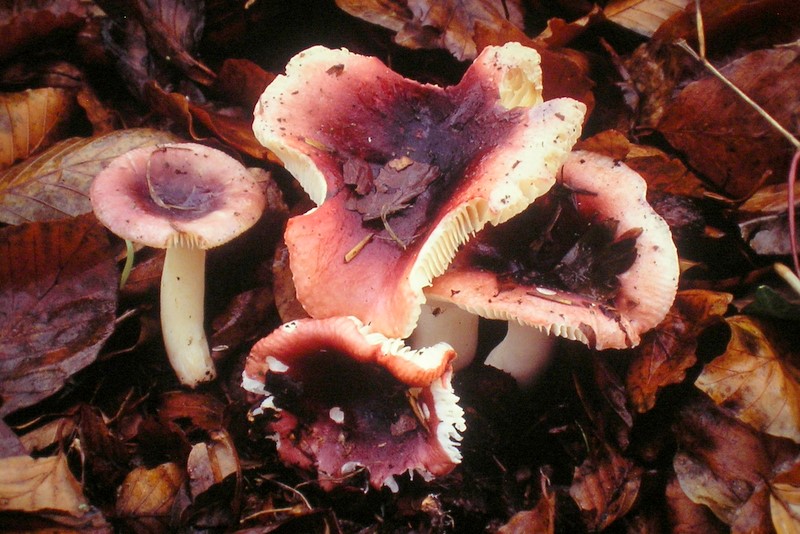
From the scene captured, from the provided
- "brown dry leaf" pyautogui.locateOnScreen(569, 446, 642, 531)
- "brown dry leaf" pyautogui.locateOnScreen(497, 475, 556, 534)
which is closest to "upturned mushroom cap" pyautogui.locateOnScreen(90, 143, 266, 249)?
"brown dry leaf" pyautogui.locateOnScreen(497, 475, 556, 534)

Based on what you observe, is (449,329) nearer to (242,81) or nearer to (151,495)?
(151,495)

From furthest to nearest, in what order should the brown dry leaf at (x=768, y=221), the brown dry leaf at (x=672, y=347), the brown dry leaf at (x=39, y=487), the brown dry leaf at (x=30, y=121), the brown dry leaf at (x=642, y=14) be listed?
the brown dry leaf at (x=642, y=14)
the brown dry leaf at (x=30, y=121)
the brown dry leaf at (x=768, y=221)
the brown dry leaf at (x=672, y=347)
the brown dry leaf at (x=39, y=487)

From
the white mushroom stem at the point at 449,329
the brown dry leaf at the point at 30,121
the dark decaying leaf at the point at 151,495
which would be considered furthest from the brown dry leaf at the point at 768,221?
the brown dry leaf at the point at 30,121

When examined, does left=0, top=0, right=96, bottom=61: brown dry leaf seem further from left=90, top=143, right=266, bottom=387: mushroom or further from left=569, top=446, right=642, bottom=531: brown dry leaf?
left=569, top=446, right=642, bottom=531: brown dry leaf

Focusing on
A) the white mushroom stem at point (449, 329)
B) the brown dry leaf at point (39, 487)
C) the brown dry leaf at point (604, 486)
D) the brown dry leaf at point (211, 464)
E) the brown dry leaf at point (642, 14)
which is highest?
the brown dry leaf at point (642, 14)

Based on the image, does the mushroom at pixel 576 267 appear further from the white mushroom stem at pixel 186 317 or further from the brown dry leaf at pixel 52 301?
the brown dry leaf at pixel 52 301

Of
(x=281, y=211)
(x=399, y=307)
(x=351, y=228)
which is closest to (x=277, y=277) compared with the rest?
(x=281, y=211)
